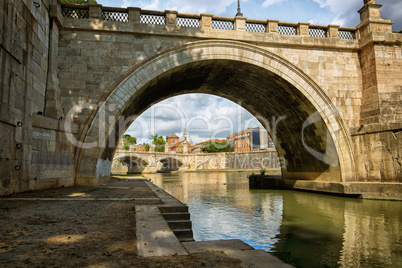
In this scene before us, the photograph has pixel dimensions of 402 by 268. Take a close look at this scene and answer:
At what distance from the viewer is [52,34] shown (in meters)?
10.1

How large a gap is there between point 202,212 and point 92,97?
230 inches

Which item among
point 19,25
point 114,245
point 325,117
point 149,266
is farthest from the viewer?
point 325,117

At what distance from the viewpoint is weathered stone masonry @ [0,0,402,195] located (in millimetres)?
8945

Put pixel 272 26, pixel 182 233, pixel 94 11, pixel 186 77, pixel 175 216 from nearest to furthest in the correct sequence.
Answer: pixel 182 233
pixel 175 216
pixel 94 11
pixel 272 26
pixel 186 77

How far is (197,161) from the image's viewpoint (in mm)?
66062

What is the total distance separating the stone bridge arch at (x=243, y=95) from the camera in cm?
1050

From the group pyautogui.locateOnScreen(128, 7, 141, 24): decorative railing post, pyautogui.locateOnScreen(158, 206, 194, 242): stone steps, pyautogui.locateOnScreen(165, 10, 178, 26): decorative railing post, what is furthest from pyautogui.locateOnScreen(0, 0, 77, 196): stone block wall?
pyautogui.locateOnScreen(158, 206, 194, 242): stone steps

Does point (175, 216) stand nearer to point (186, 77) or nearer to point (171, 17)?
point (171, 17)

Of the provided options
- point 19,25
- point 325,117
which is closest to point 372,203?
point 325,117

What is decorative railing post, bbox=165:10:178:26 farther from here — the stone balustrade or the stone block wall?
the stone block wall

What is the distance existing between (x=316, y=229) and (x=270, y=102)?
924 cm

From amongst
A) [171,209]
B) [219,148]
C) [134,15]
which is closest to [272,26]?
→ [134,15]

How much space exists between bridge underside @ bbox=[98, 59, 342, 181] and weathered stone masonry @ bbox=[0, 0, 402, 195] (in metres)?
0.09

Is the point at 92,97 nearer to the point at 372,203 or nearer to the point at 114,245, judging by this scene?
the point at 114,245
